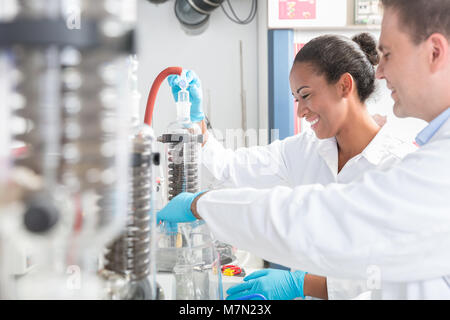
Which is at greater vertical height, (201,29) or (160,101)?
(201,29)

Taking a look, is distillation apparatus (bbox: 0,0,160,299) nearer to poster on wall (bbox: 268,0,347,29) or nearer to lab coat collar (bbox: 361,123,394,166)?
lab coat collar (bbox: 361,123,394,166)

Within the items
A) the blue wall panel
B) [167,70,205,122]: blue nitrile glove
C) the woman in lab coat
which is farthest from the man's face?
the blue wall panel

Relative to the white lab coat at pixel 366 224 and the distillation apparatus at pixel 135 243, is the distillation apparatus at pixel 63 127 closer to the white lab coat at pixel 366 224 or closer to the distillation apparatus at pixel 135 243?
the distillation apparatus at pixel 135 243

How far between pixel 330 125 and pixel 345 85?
0.17 meters

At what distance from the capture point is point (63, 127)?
36 centimetres

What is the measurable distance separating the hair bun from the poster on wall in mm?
725

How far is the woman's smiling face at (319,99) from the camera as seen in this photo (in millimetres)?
1497

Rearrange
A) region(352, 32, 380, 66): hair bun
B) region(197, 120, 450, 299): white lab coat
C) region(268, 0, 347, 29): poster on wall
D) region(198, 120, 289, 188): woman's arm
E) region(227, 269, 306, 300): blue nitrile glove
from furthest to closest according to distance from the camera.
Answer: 1. region(268, 0, 347, 29): poster on wall
2. region(198, 120, 289, 188): woman's arm
3. region(352, 32, 380, 66): hair bun
4. region(227, 269, 306, 300): blue nitrile glove
5. region(197, 120, 450, 299): white lab coat

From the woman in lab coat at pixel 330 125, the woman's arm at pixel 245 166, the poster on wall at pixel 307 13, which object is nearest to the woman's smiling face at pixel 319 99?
the woman in lab coat at pixel 330 125

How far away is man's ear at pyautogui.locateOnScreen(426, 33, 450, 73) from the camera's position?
0.86 m
